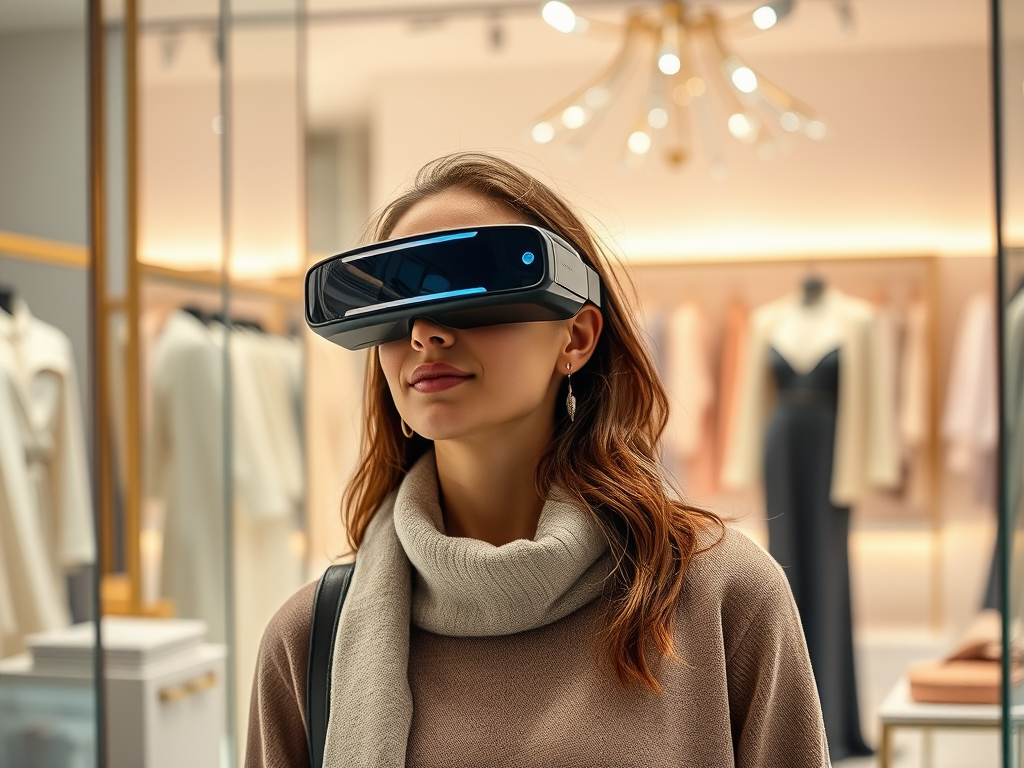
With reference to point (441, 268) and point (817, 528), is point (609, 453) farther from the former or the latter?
point (817, 528)

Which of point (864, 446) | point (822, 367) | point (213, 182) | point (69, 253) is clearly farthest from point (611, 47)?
point (69, 253)

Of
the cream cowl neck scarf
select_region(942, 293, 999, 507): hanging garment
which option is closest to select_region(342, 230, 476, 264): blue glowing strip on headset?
the cream cowl neck scarf

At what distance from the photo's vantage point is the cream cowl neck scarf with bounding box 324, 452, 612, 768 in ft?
3.47

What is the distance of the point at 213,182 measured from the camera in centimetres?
263

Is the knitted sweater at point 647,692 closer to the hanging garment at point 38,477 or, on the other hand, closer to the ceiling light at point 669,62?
the hanging garment at point 38,477

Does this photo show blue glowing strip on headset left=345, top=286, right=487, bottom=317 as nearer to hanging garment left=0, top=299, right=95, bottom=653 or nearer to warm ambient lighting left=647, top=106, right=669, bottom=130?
hanging garment left=0, top=299, right=95, bottom=653

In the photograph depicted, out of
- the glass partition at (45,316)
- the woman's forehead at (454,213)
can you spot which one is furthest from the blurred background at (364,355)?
the woman's forehead at (454,213)

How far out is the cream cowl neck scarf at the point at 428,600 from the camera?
106cm

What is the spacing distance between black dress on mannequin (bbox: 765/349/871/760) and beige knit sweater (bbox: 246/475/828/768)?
10.7 ft

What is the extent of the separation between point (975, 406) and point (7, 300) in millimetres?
4199

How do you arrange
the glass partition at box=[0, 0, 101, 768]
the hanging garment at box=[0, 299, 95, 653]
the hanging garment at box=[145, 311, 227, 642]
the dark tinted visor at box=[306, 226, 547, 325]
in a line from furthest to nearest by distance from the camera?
the hanging garment at box=[145, 311, 227, 642]
the hanging garment at box=[0, 299, 95, 653]
the glass partition at box=[0, 0, 101, 768]
the dark tinted visor at box=[306, 226, 547, 325]

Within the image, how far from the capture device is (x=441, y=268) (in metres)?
1.03

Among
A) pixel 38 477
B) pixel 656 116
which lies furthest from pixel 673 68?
pixel 38 477

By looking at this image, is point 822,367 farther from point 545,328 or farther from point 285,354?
point 545,328
